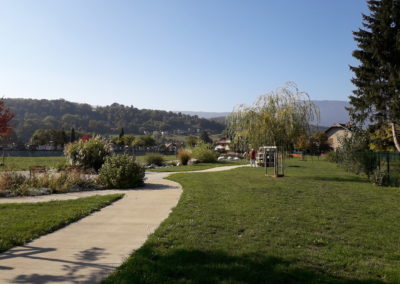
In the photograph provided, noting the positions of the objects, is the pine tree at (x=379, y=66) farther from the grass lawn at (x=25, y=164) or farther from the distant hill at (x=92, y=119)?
the distant hill at (x=92, y=119)

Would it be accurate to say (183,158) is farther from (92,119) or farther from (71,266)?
(92,119)

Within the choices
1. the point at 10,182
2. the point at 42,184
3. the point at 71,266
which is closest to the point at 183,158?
the point at 42,184

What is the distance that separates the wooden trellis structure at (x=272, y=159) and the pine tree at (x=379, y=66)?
8.94 m

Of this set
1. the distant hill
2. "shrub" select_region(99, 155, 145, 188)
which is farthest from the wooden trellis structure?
the distant hill

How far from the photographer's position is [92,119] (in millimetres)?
148125

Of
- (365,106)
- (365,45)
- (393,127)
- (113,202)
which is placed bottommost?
(113,202)

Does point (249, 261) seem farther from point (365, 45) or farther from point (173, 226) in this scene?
point (365, 45)

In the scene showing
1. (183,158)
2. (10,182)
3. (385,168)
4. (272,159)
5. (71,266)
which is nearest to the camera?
(71,266)

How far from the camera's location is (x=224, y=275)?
4.32m

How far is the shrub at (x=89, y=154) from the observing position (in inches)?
713

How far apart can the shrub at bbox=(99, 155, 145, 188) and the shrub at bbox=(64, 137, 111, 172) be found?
14.5 ft

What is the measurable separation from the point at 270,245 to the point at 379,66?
26.4 metres

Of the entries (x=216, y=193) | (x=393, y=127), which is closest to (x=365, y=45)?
(x=393, y=127)

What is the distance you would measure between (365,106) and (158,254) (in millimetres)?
27048
